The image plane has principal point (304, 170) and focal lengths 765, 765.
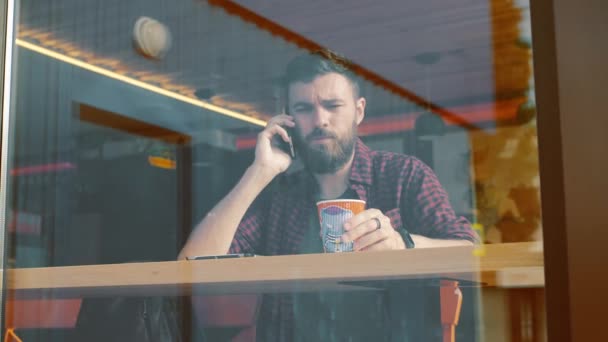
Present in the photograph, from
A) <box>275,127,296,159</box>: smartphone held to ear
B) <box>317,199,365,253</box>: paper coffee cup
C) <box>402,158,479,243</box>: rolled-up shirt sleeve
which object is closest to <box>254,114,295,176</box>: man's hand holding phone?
<box>275,127,296,159</box>: smartphone held to ear

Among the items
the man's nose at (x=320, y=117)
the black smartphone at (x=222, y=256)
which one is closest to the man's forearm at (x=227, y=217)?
the black smartphone at (x=222, y=256)

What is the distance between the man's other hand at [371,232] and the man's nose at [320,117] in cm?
15

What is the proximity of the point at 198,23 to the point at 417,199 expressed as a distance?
1.64 ft

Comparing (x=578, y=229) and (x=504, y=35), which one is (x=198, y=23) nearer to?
(x=504, y=35)

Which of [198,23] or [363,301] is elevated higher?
[198,23]

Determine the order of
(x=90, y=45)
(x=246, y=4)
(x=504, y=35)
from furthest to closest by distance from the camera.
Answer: (x=90, y=45) < (x=246, y=4) < (x=504, y=35)

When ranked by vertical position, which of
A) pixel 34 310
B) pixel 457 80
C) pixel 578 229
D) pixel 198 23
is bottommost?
pixel 34 310

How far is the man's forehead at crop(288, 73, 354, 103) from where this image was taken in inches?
43.8

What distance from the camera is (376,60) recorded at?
1.08 meters

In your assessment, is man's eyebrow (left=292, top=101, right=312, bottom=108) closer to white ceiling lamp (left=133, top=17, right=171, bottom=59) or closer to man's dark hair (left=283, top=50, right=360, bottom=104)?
man's dark hair (left=283, top=50, right=360, bottom=104)

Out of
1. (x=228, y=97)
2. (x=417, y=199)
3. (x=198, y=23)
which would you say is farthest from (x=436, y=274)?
(x=198, y=23)

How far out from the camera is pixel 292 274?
3.71 ft

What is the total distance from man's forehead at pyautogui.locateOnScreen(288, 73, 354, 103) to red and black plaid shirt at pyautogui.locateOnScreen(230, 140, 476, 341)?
0.26ft

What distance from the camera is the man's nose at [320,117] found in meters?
1.14
